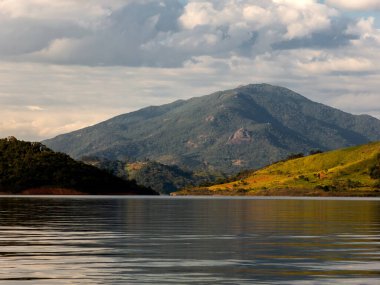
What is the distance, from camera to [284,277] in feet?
131

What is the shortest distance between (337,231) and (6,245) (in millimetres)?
34511

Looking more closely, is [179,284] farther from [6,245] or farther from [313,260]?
[6,245]

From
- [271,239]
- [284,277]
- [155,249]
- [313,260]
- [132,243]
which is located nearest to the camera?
[284,277]

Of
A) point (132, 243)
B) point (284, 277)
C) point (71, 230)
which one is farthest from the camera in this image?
point (71, 230)

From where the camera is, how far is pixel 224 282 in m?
38.0

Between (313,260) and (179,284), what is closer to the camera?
(179,284)

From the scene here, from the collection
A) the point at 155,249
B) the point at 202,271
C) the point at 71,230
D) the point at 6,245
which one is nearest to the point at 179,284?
the point at 202,271

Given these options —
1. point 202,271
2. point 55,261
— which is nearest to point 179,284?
point 202,271

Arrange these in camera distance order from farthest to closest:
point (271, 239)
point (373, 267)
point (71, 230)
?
1. point (71, 230)
2. point (271, 239)
3. point (373, 267)

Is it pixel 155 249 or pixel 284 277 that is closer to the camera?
pixel 284 277

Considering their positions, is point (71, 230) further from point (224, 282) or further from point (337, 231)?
point (224, 282)

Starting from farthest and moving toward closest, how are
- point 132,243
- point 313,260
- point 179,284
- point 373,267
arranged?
1. point 132,243
2. point 313,260
3. point 373,267
4. point 179,284

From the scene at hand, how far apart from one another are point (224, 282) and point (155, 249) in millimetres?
18637

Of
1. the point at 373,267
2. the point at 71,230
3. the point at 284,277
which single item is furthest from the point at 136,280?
the point at 71,230
